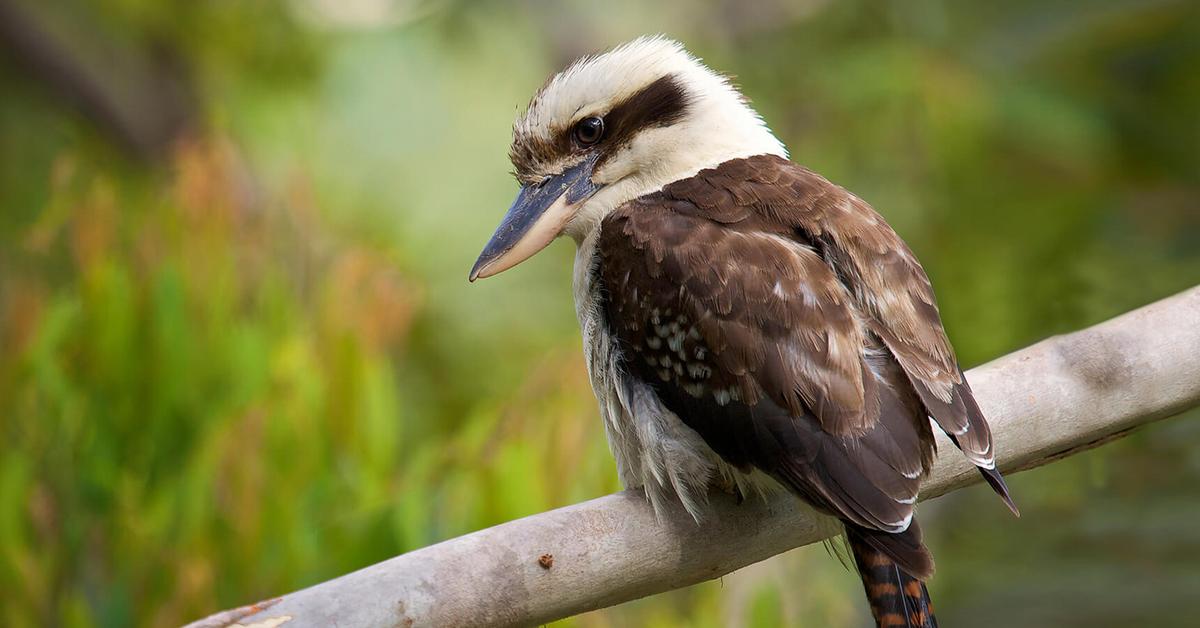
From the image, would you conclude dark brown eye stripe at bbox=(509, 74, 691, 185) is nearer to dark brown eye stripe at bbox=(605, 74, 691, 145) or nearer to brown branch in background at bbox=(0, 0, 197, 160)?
dark brown eye stripe at bbox=(605, 74, 691, 145)

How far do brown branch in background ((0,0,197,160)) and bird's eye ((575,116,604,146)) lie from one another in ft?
12.8

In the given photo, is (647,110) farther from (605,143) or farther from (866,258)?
(866,258)

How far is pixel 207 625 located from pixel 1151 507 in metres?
3.72

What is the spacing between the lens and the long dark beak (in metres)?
2.14

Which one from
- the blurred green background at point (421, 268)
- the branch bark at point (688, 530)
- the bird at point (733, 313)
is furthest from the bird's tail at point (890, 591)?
the blurred green background at point (421, 268)

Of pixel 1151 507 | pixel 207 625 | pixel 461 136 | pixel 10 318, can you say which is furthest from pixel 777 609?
pixel 461 136

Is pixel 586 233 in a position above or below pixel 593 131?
below

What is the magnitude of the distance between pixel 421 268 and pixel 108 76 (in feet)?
6.55

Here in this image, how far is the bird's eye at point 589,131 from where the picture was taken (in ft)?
7.18

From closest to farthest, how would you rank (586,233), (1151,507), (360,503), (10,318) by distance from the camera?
(586,233)
(360,503)
(10,318)
(1151,507)

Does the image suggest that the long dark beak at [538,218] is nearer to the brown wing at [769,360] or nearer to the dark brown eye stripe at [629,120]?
the dark brown eye stripe at [629,120]

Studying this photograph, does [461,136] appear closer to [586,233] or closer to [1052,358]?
[586,233]

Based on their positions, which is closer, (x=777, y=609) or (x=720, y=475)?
(x=720, y=475)

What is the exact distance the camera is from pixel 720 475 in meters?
1.89
